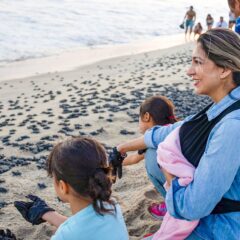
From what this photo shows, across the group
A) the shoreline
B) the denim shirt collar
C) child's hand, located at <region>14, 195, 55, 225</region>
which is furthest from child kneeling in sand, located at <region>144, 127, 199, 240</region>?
the shoreline

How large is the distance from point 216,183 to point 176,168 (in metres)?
0.33

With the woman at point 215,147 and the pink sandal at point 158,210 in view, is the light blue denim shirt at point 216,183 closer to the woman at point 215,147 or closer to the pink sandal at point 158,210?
the woman at point 215,147

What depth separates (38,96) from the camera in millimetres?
12367

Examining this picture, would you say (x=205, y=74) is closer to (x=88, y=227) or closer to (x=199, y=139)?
(x=199, y=139)

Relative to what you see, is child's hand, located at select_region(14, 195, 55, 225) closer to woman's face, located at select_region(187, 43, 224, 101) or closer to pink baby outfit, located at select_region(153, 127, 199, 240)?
pink baby outfit, located at select_region(153, 127, 199, 240)

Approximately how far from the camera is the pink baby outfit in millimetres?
2838

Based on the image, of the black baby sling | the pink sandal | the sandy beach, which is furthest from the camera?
the sandy beach

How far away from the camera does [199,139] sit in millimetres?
2883

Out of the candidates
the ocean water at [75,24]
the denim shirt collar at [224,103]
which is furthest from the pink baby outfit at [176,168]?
the ocean water at [75,24]

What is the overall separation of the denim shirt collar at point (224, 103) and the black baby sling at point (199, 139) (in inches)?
0.9

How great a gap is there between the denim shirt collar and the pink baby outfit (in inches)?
11.2

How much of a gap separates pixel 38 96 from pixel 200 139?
9.87m

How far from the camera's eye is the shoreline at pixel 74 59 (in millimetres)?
17547

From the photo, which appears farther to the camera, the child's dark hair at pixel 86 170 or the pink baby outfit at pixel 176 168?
the pink baby outfit at pixel 176 168
